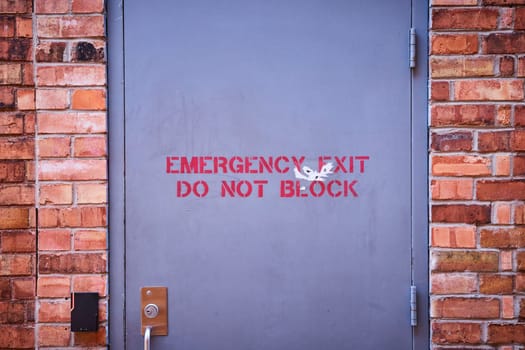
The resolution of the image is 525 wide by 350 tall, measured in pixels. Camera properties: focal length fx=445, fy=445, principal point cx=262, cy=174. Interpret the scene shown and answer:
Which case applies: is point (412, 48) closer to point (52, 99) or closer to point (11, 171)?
point (52, 99)

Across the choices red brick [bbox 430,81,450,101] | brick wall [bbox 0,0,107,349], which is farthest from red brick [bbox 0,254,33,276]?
red brick [bbox 430,81,450,101]

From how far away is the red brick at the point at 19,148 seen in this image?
72.5 inches

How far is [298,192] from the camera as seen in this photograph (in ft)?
6.17

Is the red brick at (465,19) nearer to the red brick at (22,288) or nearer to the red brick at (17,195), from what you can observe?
the red brick at (17,195)

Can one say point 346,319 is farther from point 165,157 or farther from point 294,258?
point 165,157

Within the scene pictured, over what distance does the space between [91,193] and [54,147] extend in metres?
0.24

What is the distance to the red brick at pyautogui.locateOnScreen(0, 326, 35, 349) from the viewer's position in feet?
6.02

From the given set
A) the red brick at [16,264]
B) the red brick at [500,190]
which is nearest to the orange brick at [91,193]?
the red brick at [16,264]

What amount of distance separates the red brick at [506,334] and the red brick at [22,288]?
1904mm

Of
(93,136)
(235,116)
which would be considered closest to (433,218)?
(235,116)

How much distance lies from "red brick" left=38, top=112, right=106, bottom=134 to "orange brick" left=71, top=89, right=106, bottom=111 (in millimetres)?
29

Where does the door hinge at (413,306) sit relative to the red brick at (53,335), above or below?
above

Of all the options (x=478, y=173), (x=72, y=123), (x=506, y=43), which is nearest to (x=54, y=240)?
(x=72, y=123)

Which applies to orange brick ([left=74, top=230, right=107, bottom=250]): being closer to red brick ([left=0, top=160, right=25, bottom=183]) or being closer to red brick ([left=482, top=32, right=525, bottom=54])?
red brick ([left=0, top=160, right=25, bottom=183])
